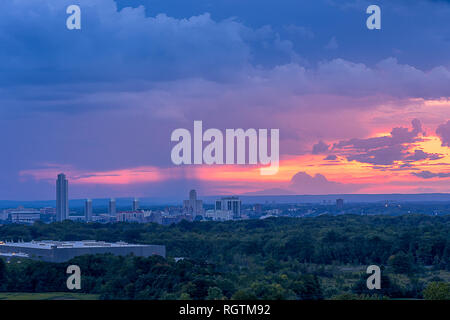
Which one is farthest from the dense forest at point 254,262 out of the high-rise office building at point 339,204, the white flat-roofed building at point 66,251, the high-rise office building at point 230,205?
the high-rise office building at point 339,204

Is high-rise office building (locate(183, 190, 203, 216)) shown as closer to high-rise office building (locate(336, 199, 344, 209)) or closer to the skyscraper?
the skyscraper

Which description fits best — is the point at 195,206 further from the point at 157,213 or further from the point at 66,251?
the point at 66,251

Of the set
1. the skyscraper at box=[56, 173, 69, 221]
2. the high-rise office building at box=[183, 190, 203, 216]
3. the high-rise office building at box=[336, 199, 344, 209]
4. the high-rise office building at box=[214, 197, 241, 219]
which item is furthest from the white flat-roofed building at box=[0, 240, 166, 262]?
the high-rise office building at box=[336, 199, 344, 209]

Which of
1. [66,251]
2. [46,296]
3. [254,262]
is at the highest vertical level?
[66,251]

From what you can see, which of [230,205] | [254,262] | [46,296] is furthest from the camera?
[230,205]

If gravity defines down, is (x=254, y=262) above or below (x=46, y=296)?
below

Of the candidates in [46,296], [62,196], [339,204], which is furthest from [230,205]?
[46,296]
